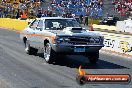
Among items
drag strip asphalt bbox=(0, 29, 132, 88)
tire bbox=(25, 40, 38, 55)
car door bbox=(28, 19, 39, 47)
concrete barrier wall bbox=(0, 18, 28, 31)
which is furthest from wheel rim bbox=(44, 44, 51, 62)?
concrete barrier wall bbox=(0, 18, 28, 31)

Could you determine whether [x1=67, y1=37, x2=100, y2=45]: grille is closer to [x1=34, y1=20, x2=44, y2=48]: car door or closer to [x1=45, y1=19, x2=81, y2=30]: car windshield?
[x1=45, y1=19, x2=81, y2=30]: car windshield

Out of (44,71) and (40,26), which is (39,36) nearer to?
(40,26)

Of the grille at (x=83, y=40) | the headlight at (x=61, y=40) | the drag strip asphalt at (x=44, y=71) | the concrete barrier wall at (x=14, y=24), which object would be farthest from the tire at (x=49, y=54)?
the concrete barrier wall at (x=14, y=24)

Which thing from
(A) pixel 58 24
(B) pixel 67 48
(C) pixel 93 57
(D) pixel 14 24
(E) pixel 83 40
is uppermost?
(A) pixel 58 24

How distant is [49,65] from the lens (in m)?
13.0

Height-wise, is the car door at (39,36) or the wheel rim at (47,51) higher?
the car door at (39,36)

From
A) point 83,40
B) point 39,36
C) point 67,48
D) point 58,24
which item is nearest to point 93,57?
point 83,40

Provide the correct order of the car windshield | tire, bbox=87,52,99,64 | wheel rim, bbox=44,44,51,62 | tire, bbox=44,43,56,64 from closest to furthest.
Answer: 1. tire, bbox=44,43,56,64
2. wheel rim, bbox=44,44,51,62
3. tire, bbox=87,52,99,64
4. the car windshield

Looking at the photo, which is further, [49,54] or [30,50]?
[30,50]

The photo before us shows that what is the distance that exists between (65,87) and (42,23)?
6.03 metres

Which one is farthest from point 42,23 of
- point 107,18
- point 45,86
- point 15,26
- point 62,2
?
point 62,2

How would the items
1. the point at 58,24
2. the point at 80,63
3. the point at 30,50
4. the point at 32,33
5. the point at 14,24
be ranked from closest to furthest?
the point at 80,63 < the point at 58,24 < the point at 32,33 < the point at 30,50 < the point at 14,24

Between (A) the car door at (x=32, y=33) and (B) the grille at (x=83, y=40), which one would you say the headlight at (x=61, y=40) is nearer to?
(B) the grille at (x=83, y=40)

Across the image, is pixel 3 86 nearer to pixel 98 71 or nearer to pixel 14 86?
pixel 14 86
